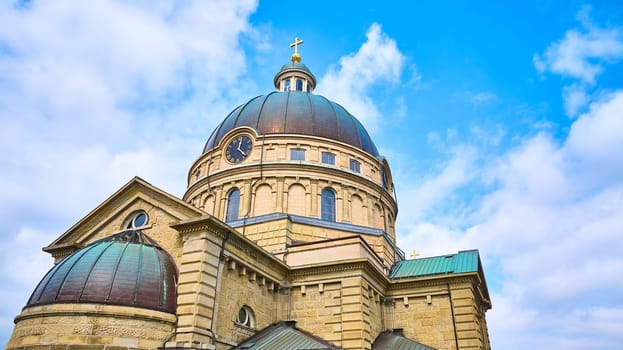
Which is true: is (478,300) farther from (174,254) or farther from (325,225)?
(174,254)

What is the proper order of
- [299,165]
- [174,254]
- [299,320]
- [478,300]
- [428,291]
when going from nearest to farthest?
[174,254] → [299,320] → [428,291] → [478,300] → [299,165]

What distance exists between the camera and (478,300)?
27.8 meters

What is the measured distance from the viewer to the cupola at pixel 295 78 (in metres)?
39.7

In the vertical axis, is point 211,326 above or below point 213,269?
below

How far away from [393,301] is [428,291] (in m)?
1.98

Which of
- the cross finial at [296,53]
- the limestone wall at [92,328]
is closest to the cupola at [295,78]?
the cross finial at [296,53]

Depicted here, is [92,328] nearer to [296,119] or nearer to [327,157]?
[327,157]

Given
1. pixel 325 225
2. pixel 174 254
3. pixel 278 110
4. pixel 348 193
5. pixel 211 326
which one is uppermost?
pixel 278 110

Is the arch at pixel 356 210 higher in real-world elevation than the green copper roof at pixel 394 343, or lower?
higher

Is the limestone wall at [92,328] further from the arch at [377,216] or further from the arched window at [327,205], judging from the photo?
the arch at [377,216]

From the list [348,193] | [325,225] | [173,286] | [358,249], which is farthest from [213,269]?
[348,193]

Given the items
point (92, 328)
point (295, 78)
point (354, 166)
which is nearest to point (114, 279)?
point (92, 328)

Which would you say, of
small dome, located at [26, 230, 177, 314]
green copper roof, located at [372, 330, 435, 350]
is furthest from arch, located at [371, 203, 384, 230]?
small dome, located at [26, 230, 177, 314]

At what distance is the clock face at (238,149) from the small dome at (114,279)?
40.9 feet
